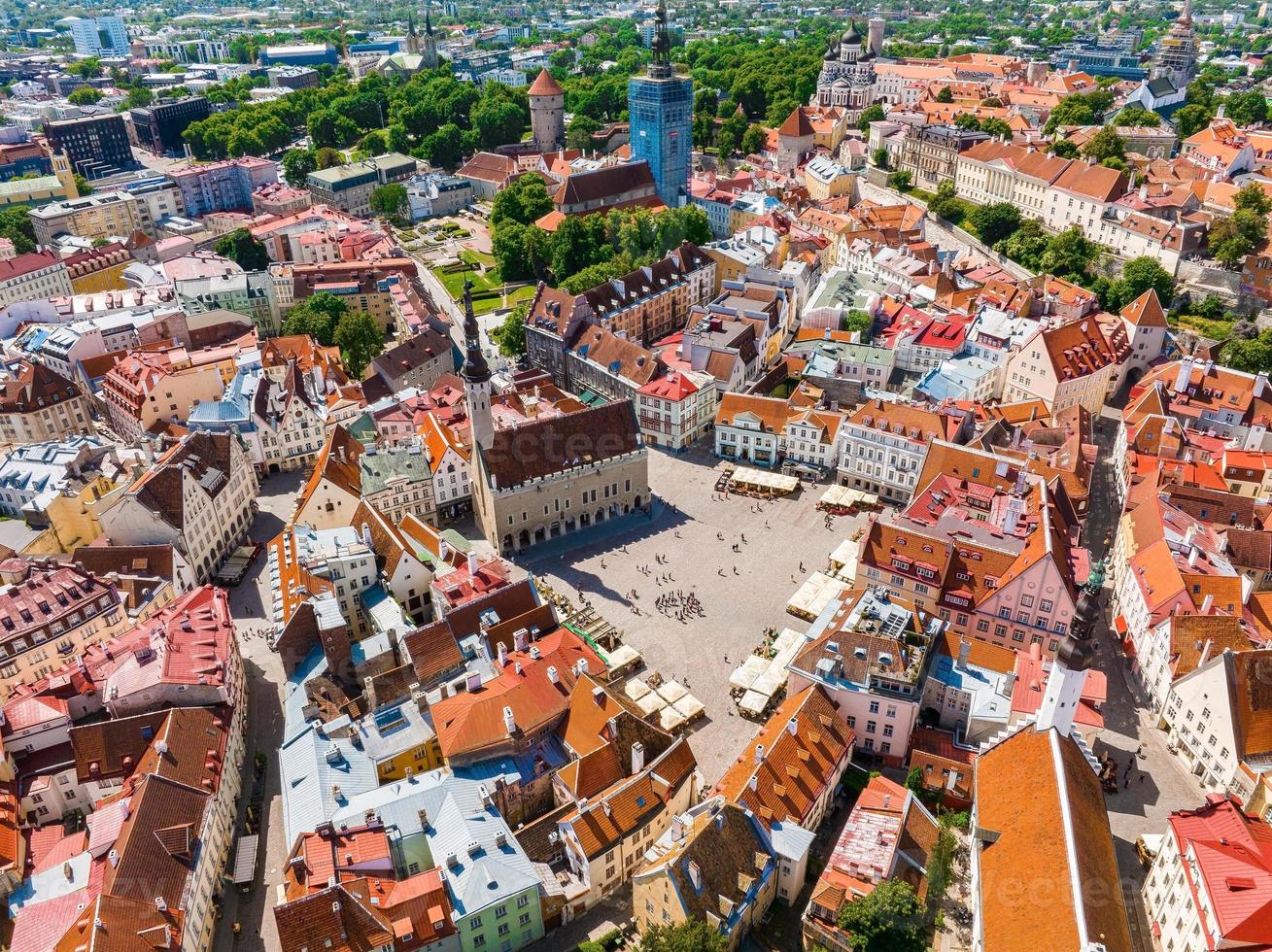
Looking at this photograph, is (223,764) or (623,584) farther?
(623,584)

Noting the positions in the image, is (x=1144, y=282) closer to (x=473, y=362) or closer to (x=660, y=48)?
(x=660, y=48)

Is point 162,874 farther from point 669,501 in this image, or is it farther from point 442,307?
point 442,307

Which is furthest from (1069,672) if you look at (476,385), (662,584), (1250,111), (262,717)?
(1250,111)

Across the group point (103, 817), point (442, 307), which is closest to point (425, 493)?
point (103, 817)

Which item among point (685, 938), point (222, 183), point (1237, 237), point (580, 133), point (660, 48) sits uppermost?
point (660, 48)

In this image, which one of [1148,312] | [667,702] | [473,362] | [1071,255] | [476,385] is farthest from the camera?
[1071,255]

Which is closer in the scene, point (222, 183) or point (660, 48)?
point (660, 48)

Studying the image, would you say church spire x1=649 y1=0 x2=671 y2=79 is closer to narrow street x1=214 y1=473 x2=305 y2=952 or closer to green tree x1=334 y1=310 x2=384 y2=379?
green tree x1=334 y1=310 x2=384 y2=379
